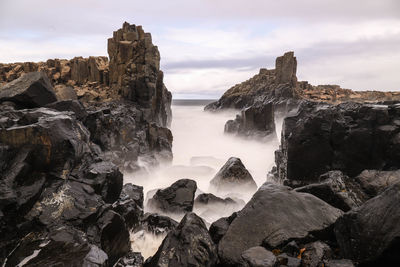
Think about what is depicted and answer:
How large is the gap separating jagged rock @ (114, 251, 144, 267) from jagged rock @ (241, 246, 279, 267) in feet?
9.91

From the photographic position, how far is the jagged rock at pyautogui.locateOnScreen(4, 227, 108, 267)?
5.04 meters

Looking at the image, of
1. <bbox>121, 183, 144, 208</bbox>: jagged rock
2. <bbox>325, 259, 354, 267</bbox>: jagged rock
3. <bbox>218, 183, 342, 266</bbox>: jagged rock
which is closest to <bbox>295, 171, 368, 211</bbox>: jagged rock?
<bbox>218, 183, 342, 266</bbox>: jagged rock

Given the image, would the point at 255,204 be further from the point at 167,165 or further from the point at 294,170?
the point at 167,165

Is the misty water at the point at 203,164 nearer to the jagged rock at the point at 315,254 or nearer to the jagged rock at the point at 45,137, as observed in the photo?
the jagged rock at the point at 45,137

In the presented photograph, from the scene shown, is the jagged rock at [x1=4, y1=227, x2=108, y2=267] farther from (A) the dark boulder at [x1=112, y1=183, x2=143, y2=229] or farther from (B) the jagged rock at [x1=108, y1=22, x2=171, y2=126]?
(B) the jagged rock at [x1=108, y1=22, x2=171, y2=126]

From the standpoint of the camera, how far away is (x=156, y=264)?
553cm

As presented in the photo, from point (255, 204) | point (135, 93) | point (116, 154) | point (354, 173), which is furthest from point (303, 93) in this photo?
point (255, 204)

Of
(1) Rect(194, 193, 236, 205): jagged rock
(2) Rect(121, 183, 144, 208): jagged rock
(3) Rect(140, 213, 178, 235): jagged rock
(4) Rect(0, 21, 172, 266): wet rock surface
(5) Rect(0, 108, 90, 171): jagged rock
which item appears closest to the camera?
(4) Rect(0, 21, 172, 266): wet rock surface

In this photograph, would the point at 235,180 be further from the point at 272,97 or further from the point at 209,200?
the point at 272,97

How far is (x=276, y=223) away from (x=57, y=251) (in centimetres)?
451

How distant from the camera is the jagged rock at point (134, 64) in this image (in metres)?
25.7

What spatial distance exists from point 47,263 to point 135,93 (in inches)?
868

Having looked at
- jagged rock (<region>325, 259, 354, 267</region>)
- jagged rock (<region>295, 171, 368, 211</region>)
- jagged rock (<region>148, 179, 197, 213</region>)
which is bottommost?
jagged rock (<region>148, 179, 197, 213</region>)

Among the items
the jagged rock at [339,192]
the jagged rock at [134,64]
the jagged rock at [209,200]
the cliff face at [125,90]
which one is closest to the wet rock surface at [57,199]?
the jagged rock at [209,200]
